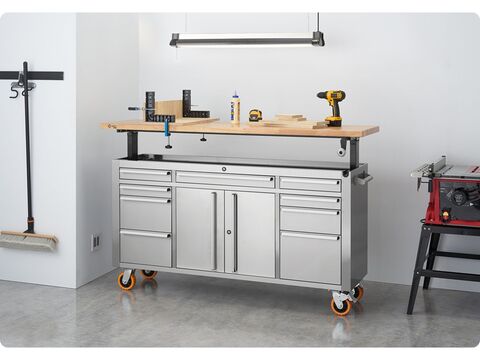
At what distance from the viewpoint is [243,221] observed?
16.7 feet

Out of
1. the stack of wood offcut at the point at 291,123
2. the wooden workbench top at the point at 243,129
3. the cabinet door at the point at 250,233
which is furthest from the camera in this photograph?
the cabinet door at the point at 250,233

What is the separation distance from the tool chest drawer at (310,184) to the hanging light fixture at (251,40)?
1.17m

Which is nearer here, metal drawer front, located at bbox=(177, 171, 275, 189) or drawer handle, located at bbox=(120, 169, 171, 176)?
metal drawer front, located at bbox=(177, 171, 275, 189)

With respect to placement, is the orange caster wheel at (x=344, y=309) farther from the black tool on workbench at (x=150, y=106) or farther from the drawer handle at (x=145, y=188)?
the black tool on workbench at (x=150, y=106)

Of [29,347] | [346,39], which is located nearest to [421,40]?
[346,39]

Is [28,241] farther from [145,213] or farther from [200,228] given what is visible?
[200,228]

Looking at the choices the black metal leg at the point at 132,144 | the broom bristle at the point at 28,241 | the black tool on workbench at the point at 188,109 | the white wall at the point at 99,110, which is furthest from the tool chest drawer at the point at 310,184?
the broom bristle at the point at 28,241

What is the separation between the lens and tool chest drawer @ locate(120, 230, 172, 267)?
210 inches

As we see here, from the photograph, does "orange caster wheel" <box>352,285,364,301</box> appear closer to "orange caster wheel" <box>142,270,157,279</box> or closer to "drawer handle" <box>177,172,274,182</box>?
"drawer handle" <box>177,172,274,182</box>

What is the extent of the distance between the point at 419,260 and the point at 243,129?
1478mm

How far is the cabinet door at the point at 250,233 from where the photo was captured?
5035mm

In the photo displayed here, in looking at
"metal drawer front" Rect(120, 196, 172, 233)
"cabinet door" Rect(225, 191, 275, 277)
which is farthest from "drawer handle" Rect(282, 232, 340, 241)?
"metal drawer front" Rect(120, 196, 172, 233)

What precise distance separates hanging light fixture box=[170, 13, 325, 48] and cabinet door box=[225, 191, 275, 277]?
1264 millimetres

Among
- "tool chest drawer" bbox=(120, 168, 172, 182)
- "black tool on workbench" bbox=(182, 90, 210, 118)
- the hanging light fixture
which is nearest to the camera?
"tool chest drawer" bbox=(120, 168, 172, 182)
